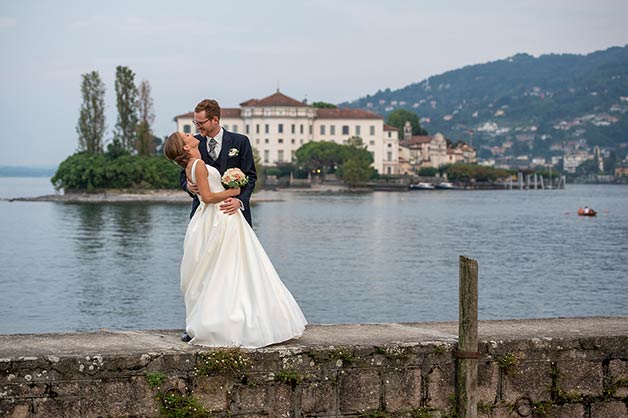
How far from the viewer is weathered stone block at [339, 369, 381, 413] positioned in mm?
6953

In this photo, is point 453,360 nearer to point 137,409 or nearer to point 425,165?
point 137,409

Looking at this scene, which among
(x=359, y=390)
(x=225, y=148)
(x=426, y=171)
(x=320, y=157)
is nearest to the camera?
(x=359, y=390)

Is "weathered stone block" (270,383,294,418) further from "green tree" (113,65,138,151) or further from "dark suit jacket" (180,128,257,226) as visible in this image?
"green tree" (113,65,138,151)

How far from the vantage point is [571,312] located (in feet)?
83.3

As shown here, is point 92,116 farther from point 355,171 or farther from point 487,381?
point 487,381

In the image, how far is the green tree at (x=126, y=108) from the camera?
96.8 metres

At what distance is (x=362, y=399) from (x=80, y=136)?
93.3 meters

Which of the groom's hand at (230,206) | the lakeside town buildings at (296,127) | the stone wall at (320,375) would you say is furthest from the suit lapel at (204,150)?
the lakeside town buildings at (296,127)

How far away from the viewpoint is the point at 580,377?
24.2 ft

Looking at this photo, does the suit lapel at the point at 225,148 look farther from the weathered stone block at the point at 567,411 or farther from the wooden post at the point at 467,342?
the weathered stone block at the point at 567,411

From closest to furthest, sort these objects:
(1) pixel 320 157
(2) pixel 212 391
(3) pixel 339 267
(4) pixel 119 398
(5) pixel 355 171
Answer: (4) pixel 119 398, (2) pixel 212 391, (3) pixel 339 267, (5) pixel 355 171, (1) pixel 320 157

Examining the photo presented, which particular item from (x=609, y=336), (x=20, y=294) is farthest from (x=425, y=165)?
(x=609, y=336)

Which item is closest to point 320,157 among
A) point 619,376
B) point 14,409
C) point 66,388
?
point 619,376

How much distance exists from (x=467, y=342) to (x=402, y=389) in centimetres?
56
